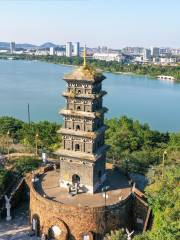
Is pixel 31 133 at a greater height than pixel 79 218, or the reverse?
pixel 31 133

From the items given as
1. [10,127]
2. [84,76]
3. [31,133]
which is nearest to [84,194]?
[84,76]

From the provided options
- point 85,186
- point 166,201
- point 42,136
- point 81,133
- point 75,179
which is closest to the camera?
point 166,201

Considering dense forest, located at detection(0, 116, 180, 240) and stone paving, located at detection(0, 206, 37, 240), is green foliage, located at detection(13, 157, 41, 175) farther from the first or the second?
stone paving, located at detection(0, 206, 37, 240)

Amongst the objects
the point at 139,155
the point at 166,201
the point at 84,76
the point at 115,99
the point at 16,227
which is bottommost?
the point at 16,227

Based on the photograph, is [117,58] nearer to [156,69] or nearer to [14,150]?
[156,69]

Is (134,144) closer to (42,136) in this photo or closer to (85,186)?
(42,136)

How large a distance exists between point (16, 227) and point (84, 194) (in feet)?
11.2

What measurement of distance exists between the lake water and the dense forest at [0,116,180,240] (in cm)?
1352

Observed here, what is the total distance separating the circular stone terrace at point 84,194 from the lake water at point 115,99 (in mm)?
23751

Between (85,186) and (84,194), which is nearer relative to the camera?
(84,194)

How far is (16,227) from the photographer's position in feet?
56.5

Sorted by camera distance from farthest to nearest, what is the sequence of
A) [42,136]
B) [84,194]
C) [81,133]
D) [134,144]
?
[42,136] → [134,144] → [84,194] → [81,133]

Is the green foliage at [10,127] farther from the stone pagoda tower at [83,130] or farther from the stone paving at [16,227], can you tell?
the stone pagoda tower at [83,130]

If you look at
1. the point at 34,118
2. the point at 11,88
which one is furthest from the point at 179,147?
the point at 11,88
